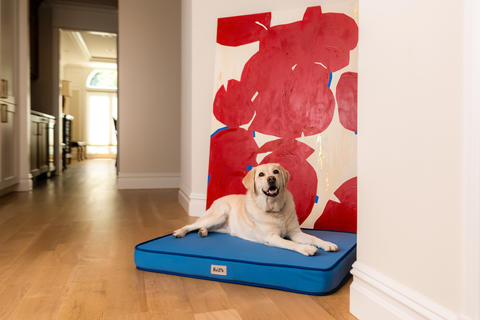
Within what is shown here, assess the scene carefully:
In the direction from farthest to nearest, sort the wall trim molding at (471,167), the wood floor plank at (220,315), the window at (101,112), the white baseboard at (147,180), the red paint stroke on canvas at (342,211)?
the window at (101,112)
the white baseboard at (147,180)
the red paint stroke on canvas at (342,211)
the wood floor plank at (220,315)
the wall trim molding at (471,167)

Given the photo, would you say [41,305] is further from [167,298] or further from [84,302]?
[167,298]

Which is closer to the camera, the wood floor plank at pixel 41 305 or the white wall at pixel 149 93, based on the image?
the wood floor plank at pixel 41 305

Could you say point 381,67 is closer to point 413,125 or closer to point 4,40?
point 413,125

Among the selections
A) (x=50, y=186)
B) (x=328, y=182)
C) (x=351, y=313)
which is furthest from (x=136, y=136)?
(x=351, y=313)

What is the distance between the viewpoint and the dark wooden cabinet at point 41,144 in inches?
189

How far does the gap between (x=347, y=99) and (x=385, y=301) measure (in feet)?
5.16

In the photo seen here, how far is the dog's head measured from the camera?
1672mm

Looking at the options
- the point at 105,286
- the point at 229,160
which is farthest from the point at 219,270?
the point at 229,160

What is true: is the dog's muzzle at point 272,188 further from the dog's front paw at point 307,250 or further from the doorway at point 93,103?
the doorway at point 93,103

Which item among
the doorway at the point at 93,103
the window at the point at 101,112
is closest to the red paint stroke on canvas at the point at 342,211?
the doorway at the point at 93,103

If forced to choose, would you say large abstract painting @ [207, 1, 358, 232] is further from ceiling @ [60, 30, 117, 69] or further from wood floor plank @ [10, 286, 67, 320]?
ceiling @ [60, 30, 117, 69]

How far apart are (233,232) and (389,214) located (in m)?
1.01

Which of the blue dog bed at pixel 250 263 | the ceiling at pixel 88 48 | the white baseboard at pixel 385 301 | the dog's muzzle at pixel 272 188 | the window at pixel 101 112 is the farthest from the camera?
the window at pixel 101 112

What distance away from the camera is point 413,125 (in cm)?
96
